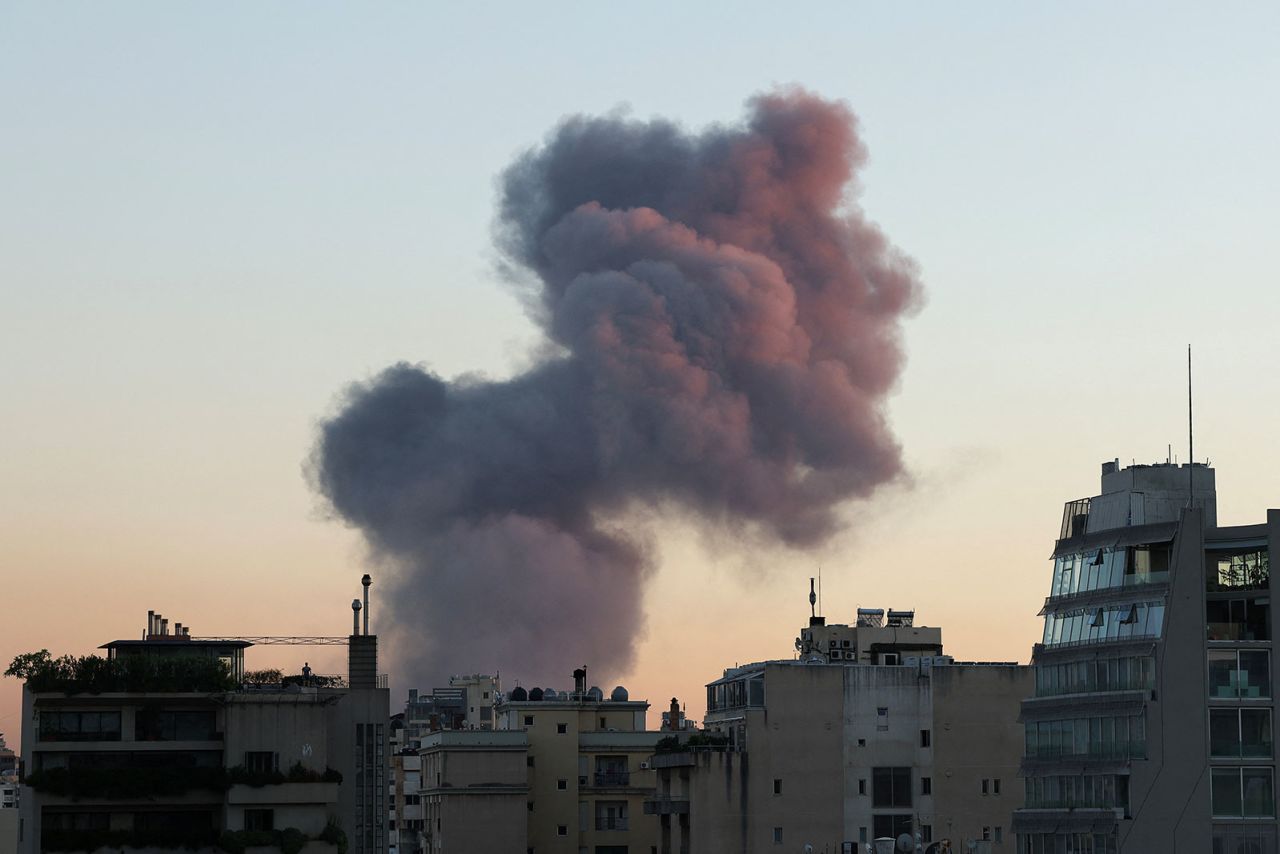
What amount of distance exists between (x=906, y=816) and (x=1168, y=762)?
44779 mm

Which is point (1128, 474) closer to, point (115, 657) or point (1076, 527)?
point (1076, 527)

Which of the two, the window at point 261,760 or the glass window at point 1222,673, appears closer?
the glass window at point 1222,673

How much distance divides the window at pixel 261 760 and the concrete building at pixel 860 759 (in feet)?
122

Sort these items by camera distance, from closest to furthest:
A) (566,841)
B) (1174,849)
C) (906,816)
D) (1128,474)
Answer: (1174,849)
(1128,474)
(906,816)
(566,841)

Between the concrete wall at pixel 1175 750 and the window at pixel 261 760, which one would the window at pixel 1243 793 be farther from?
the window at pixel 261 760

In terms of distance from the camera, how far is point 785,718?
142 m

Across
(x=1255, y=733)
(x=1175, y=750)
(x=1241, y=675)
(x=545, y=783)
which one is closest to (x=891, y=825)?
(x=545, y=783)

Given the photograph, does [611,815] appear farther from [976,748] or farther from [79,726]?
[79,726]

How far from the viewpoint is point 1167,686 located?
9831 cm

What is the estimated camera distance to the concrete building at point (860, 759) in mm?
140500

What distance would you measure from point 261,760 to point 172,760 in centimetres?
437

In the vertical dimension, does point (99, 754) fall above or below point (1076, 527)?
below

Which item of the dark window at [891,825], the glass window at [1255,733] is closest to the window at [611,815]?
the dark window at [891,825]

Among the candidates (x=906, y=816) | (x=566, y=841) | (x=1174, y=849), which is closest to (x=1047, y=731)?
(x=1174, y=849)
